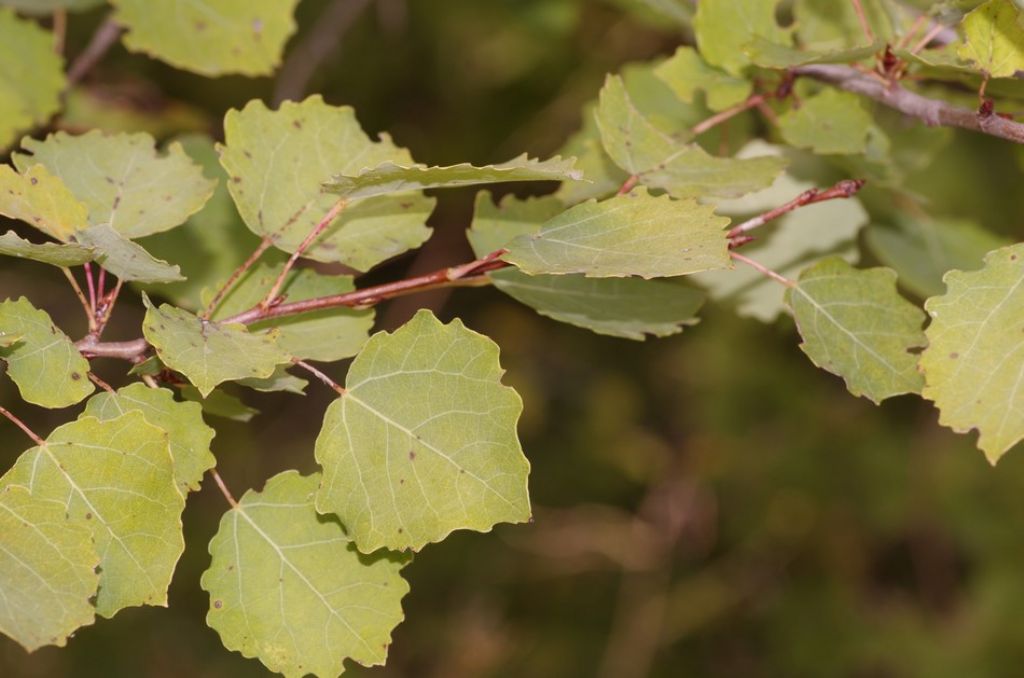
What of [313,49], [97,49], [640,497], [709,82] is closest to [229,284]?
[709,82]

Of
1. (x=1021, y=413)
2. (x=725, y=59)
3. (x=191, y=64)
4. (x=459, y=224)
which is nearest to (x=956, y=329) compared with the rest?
(x=1021, y=413)

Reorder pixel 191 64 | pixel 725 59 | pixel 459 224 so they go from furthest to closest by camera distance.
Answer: pixel 459 224, pixel 191 64, pixel 725 59

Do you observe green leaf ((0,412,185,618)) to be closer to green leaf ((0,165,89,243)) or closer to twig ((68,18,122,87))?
green leaf ((0,165,89,243))

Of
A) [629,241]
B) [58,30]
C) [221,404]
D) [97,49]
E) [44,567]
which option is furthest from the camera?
[97,49]

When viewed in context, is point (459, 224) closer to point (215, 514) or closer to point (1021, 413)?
point (215, 514)

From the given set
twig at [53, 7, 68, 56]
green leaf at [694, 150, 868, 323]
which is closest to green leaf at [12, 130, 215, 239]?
twig at [53, 7, 68, 56]

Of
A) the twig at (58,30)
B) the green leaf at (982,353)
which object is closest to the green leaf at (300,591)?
the green leaf at (982,353)

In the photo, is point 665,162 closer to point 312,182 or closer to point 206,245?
point 312,182
